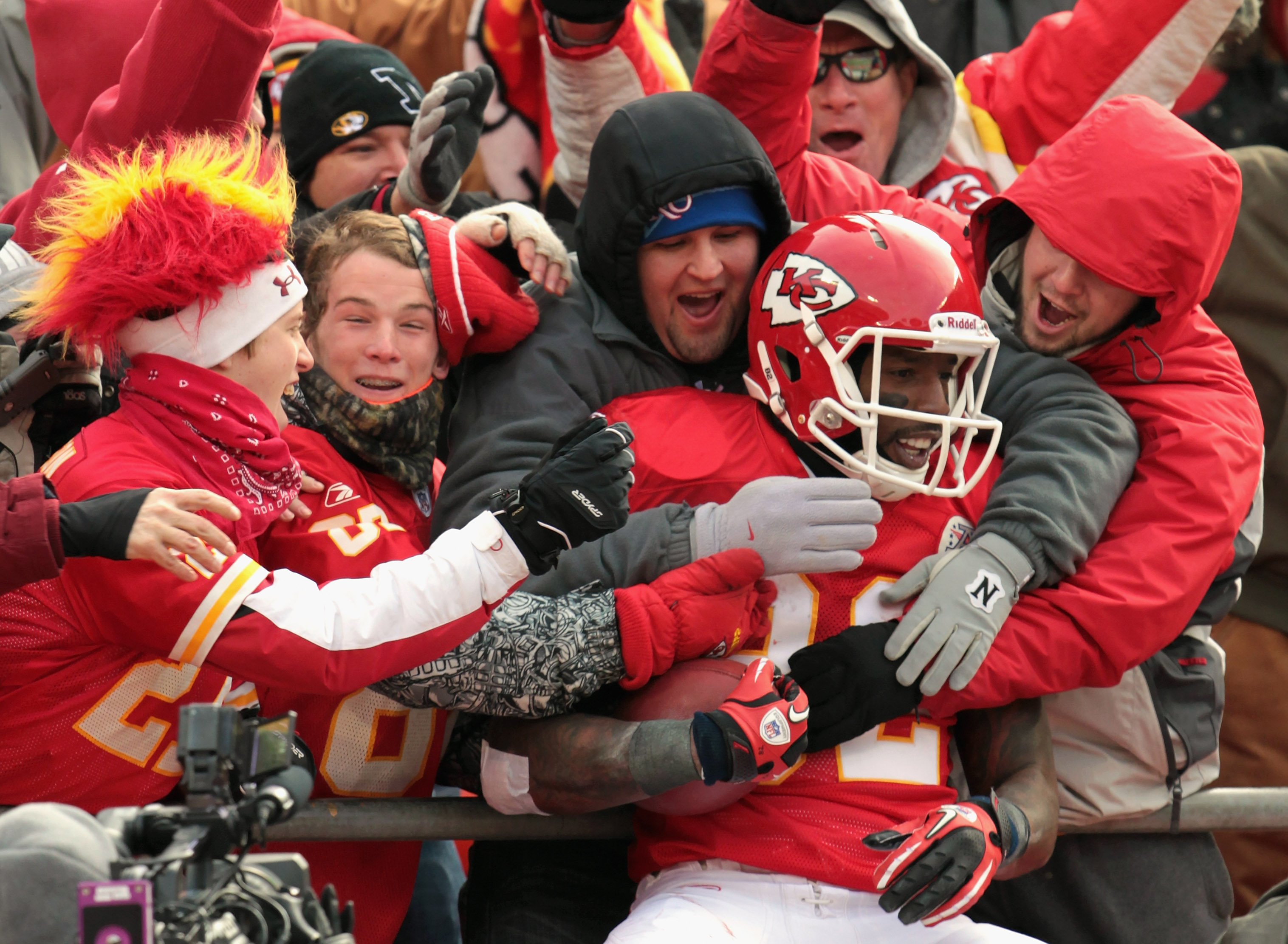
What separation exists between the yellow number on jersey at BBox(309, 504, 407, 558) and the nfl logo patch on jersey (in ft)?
3.59

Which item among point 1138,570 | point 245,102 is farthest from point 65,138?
point 1138,570

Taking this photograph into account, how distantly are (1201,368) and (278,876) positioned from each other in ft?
7.65

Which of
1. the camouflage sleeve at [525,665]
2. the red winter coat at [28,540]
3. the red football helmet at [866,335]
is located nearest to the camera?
the red winter coat at [28,540]

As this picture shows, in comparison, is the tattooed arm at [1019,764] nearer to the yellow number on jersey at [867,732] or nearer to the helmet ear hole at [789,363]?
the yellow number on jersey at [867,732]

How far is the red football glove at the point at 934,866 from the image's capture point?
2533 mm

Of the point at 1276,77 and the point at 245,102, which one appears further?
the point at 1276,77

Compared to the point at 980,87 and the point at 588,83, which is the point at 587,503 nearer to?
the point at 588,83

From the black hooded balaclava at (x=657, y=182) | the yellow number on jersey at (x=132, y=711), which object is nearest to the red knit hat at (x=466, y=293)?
the black hooded balaclava at (x=657, y=182)

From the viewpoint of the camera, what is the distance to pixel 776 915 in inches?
104

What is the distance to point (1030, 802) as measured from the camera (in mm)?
2816

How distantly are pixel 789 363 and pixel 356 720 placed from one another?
1114 mm

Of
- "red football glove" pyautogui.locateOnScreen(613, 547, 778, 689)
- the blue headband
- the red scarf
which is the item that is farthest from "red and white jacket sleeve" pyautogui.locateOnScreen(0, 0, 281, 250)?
"red football glove" pyautogui.locateOnScreen(613, 547, 778, 689)

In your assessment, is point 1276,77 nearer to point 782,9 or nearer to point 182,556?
point 782,9

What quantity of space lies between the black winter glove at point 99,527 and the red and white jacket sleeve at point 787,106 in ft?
6.15
